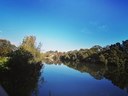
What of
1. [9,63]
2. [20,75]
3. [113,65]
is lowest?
[20,75]

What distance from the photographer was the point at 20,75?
70.1ft

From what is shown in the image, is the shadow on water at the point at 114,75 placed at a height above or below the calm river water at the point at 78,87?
above

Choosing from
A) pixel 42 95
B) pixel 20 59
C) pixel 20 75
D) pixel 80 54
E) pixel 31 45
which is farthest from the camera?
pixel 80 54

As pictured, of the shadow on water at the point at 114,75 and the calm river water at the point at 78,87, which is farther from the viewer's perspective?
the shadow on water at the point at 114,75

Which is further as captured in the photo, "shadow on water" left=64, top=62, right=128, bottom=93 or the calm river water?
"shadow on water" left=64, top=62, right=128, bottom=93

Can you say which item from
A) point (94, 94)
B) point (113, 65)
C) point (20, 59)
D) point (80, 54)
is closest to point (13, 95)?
point (94, 94)

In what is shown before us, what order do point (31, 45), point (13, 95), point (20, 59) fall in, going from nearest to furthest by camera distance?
point (13, 95)
point (20, 59)
point (31, 45)

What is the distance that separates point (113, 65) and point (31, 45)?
26.6 m

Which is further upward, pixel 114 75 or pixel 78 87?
pixel 114 75

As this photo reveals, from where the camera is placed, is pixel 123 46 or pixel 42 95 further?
pixel 123 46

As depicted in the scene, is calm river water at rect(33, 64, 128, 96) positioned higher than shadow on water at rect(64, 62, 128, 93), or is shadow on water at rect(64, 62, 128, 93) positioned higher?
shadow on water at rect(64, 62, 128, 93)

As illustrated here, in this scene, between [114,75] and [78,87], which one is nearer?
[78,87]

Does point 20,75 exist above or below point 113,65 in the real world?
A: below

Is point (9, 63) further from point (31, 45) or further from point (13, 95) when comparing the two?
point (31, 45)
